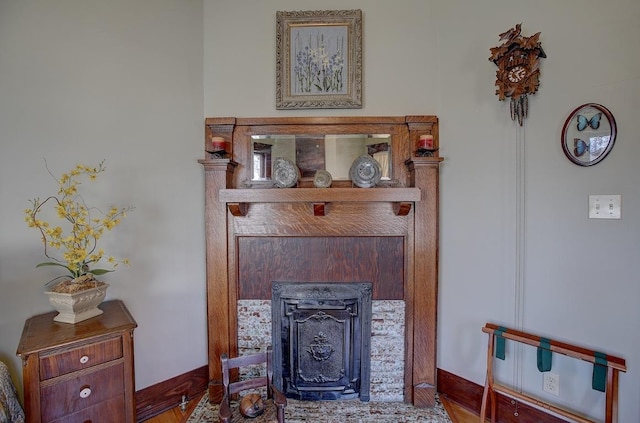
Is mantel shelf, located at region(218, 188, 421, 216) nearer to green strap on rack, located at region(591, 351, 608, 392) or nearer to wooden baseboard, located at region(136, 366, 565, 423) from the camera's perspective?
green strap on rack, located at region(591, 351, 608, 392)

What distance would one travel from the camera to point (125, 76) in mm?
1810

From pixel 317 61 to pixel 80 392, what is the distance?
7.90 ft

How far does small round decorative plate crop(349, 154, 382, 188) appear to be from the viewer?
1953mm

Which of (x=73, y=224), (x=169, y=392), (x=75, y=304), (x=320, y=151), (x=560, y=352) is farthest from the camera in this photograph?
(x=320, y=151)

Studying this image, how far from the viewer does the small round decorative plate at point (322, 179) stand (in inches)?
77.4

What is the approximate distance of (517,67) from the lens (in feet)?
5.51

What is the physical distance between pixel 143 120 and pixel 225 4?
3.59ft

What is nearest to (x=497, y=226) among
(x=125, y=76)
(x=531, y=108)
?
(x=531, y=108)

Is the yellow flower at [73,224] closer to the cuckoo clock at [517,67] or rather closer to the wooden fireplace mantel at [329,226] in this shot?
the wooden fireplace mantel at [329,226]

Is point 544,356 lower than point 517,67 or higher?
lower

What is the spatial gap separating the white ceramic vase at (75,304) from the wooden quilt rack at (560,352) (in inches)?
90.1

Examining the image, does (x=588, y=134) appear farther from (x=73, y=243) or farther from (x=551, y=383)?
(x=73, y=243)

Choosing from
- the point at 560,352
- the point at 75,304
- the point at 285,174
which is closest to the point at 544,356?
the point at 560,352

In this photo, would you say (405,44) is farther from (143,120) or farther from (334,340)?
(334,340)
